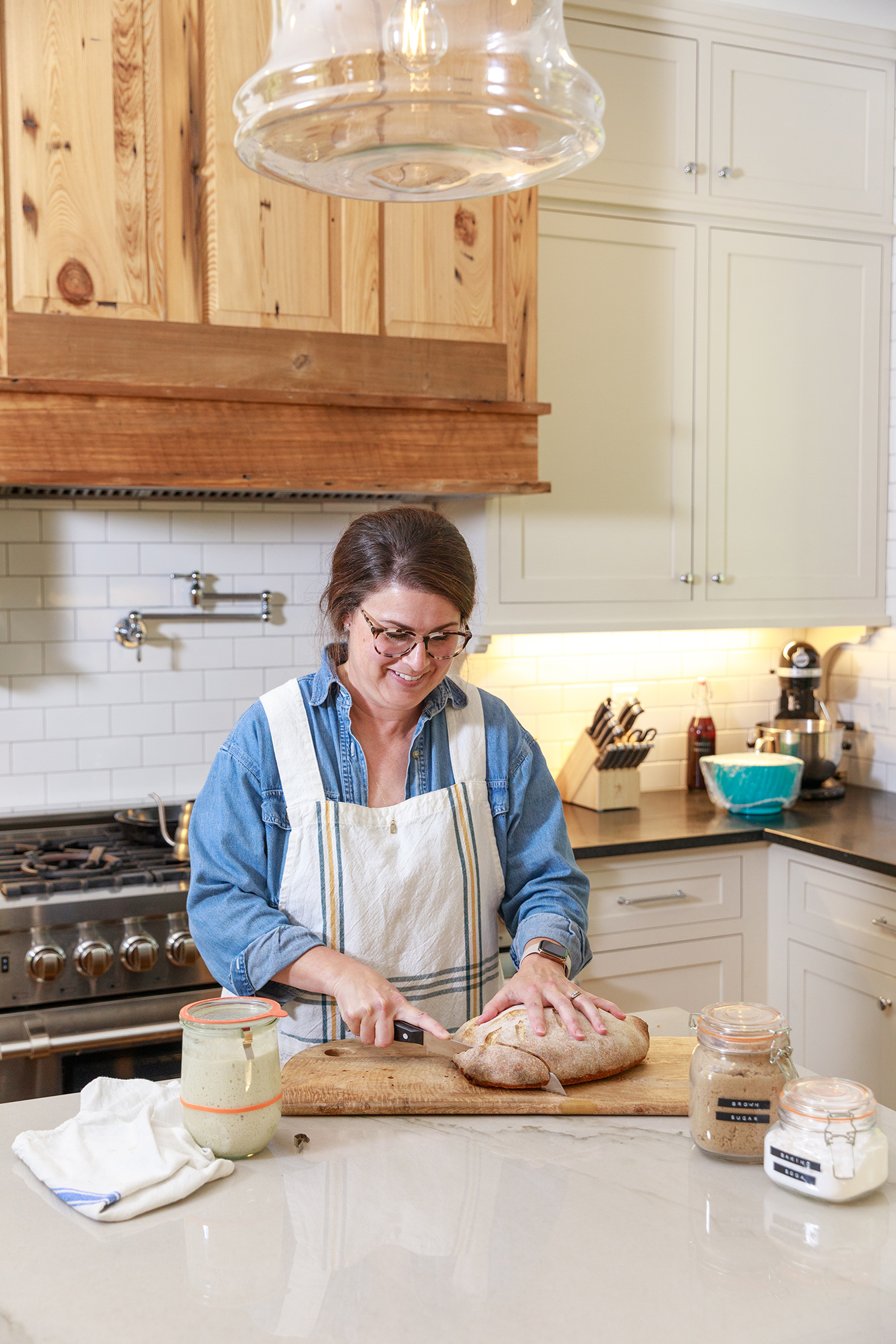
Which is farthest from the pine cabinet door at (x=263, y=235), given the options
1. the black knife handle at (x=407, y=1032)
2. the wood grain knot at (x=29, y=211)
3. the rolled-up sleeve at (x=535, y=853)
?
the black knife handle at (x=407, y=1032)

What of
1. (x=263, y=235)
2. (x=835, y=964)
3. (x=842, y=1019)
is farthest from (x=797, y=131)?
(x=842, y=1019)

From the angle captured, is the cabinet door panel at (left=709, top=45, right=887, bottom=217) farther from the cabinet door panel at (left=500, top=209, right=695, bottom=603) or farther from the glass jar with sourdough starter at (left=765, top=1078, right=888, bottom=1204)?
the glass jar with sourdough starter at (left=765, top=1078, right=888, bottom=1204)

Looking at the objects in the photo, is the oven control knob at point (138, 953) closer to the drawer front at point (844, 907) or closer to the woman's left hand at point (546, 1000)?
the woman's left hand at point (546, 1000)

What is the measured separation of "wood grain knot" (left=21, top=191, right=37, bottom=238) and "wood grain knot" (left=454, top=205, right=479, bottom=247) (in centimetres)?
92

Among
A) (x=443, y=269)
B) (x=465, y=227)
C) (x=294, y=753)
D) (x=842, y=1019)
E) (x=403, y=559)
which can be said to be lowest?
(x=842, y=1019)

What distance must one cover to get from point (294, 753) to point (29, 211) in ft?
4.54

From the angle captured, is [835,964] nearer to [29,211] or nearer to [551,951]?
[551,951]

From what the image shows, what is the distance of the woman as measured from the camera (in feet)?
5.65

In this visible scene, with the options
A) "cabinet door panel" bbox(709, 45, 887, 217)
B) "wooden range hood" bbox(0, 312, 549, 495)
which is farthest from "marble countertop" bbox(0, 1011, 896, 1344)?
"cabinet door panel" bbox(709, 45, 887, 217)

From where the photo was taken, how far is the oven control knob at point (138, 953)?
2.45 m

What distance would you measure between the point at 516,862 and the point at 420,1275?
0.90 m

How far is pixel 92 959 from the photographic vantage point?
2.42 m

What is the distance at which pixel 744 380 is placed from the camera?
3328 mm

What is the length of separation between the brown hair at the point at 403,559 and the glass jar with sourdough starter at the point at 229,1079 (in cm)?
69
